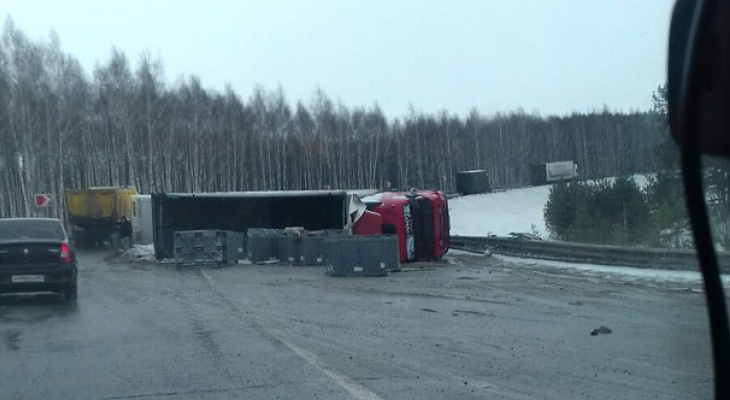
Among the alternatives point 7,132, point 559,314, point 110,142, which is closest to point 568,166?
point 110,142

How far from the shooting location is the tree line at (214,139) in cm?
6488

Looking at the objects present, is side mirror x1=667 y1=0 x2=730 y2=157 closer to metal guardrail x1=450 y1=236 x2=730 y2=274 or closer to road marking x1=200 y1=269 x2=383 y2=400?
road marking x1=200 y1=269 x2=383 y2=400

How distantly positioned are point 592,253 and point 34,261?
14.1 meters

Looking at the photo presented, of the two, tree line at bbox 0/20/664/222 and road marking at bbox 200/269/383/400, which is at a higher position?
tree line at bbox 0/20/664/222

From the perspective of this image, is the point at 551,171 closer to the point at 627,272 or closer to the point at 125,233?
the point at 125,233

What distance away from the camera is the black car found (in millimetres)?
17797

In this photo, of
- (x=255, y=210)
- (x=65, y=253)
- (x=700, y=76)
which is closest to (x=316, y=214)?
(x=255, y=210)

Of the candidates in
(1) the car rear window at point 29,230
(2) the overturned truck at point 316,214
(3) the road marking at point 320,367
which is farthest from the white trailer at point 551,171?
(3) the road marking at point 320,367

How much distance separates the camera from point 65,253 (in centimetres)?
1816

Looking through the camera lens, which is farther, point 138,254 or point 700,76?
point 138,254

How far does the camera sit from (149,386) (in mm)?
9234

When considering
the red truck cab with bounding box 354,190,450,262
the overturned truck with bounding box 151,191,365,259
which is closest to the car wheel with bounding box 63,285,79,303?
the red truck cab with bounding box 354,190,450,262

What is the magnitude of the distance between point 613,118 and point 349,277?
4718 centimetres

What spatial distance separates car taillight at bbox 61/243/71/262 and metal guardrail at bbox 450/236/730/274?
36.9 feet
